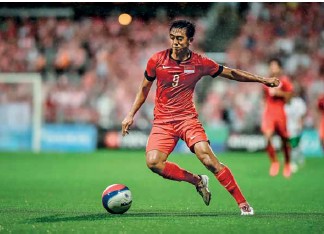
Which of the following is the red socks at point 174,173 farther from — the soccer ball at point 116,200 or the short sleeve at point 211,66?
the short sleeve at point 211,66

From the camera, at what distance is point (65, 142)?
2436cm

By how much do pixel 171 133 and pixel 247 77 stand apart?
43.5 inches

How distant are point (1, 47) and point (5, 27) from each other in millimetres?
783

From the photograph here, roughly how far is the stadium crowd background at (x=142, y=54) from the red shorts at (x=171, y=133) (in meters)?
14.7

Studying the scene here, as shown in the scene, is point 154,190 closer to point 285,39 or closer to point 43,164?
point 43,164

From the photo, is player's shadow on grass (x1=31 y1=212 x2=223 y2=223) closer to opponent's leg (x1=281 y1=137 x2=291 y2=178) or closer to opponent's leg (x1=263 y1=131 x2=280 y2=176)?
opponent's leg (x1=263 y1=131 x2=280 y2=176)

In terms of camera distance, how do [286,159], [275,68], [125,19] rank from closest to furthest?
[275,68], [286,159], [125,19]

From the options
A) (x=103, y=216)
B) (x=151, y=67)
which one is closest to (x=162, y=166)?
(x=103, y=216)

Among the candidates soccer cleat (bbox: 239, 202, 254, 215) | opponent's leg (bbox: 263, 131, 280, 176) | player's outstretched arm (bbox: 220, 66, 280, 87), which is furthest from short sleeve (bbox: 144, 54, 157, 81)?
opponent's leg (bbox: 263, 131, 280, 176)

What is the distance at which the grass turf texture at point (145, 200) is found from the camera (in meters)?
8.00

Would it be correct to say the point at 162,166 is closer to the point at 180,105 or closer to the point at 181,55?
the point at 180,105

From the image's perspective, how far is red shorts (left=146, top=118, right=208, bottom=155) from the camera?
355 inches

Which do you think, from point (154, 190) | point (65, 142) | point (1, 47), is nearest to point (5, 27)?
point (1, 47)

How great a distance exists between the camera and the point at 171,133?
9195 mm
